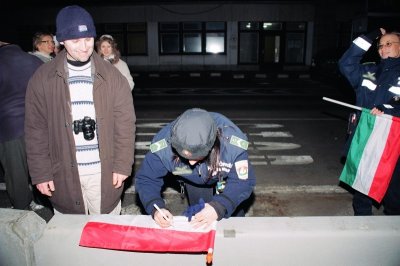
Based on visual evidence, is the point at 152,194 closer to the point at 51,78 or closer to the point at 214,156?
the point at 214,156

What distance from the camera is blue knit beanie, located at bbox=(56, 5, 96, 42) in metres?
2.59

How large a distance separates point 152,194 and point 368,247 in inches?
57.4

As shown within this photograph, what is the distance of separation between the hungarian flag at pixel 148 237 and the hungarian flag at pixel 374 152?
6.51 feet

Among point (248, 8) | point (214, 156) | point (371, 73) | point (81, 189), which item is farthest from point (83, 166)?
point (248, 8)

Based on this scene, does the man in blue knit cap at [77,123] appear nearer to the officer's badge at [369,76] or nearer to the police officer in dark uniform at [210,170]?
the police officer in dark uniform at [210,170]

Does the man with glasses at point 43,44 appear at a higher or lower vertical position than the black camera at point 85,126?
higher

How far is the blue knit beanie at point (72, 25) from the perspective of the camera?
2.59m

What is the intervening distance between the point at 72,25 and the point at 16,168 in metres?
1.65

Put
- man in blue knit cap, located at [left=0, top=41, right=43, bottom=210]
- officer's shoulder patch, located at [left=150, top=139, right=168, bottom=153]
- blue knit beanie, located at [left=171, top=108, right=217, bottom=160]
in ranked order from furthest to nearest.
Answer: man in blue knit cap, located at [left=0, top=41, right=43, bottom=210], officer's shoulder patch, located at [left=150, top=139, right=168, bottom=153], blue knit beanie, located at [left=171, top=108, right=217, bottom=160]

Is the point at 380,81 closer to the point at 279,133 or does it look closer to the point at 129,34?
the point at 279,133

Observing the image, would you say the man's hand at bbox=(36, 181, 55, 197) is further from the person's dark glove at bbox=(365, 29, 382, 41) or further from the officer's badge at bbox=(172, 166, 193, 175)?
the person's dark glove at bbox=(365, 29, 382, 41)

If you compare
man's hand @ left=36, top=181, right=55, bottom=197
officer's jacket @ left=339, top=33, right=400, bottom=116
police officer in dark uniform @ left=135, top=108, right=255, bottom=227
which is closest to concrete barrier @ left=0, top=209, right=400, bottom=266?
police officer in dark uniform @ left=135, top=108, right=255, bottom=227

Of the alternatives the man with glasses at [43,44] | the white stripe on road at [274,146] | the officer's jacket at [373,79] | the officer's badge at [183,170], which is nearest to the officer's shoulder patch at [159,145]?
the officer's badge at [183,170]

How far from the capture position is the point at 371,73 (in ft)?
11.9
